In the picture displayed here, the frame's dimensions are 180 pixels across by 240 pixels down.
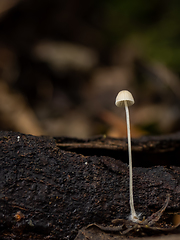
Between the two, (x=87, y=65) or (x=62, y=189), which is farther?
(x=87, y=65)

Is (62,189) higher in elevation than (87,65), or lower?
lower

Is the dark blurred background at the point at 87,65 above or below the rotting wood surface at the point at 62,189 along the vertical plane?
above

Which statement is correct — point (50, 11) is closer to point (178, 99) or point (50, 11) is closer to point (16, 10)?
point (16, 10)

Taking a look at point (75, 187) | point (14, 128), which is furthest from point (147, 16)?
point (75, 187)

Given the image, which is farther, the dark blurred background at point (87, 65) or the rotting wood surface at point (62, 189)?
the dark blurred background at point (87, 65)
